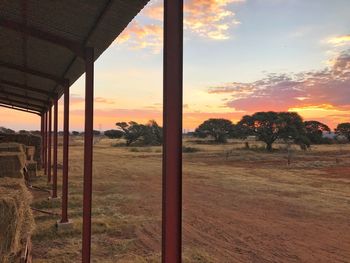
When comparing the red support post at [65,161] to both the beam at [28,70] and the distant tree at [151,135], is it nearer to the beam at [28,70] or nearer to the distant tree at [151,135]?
the beam at [28,70]

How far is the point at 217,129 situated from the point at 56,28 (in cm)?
6270

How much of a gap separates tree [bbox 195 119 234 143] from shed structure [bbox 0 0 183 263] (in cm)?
5507

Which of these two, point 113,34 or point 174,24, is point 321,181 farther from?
point 174,24

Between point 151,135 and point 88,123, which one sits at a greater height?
point 151,135

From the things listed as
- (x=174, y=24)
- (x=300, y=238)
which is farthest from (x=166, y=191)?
(x=300, y=238)

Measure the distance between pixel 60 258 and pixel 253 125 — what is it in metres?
Result: 46.8

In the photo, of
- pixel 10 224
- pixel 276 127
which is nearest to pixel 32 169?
pixel 10 224

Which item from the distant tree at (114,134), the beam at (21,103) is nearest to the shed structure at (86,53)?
the beam at (21,103)

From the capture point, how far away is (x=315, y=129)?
62.9 m

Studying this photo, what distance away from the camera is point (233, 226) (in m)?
10.5

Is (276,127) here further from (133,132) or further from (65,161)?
(65,161)

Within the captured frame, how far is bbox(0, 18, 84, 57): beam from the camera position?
718cm

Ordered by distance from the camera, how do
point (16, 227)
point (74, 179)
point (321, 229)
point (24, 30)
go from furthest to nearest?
1. point (74, 179)
2. point (321, 229)
3. point (24, 30)
4. point (16, 227)

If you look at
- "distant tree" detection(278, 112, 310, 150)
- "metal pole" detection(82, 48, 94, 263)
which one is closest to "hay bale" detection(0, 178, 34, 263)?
"metal pole" detection(82, 48, 94, 263)
